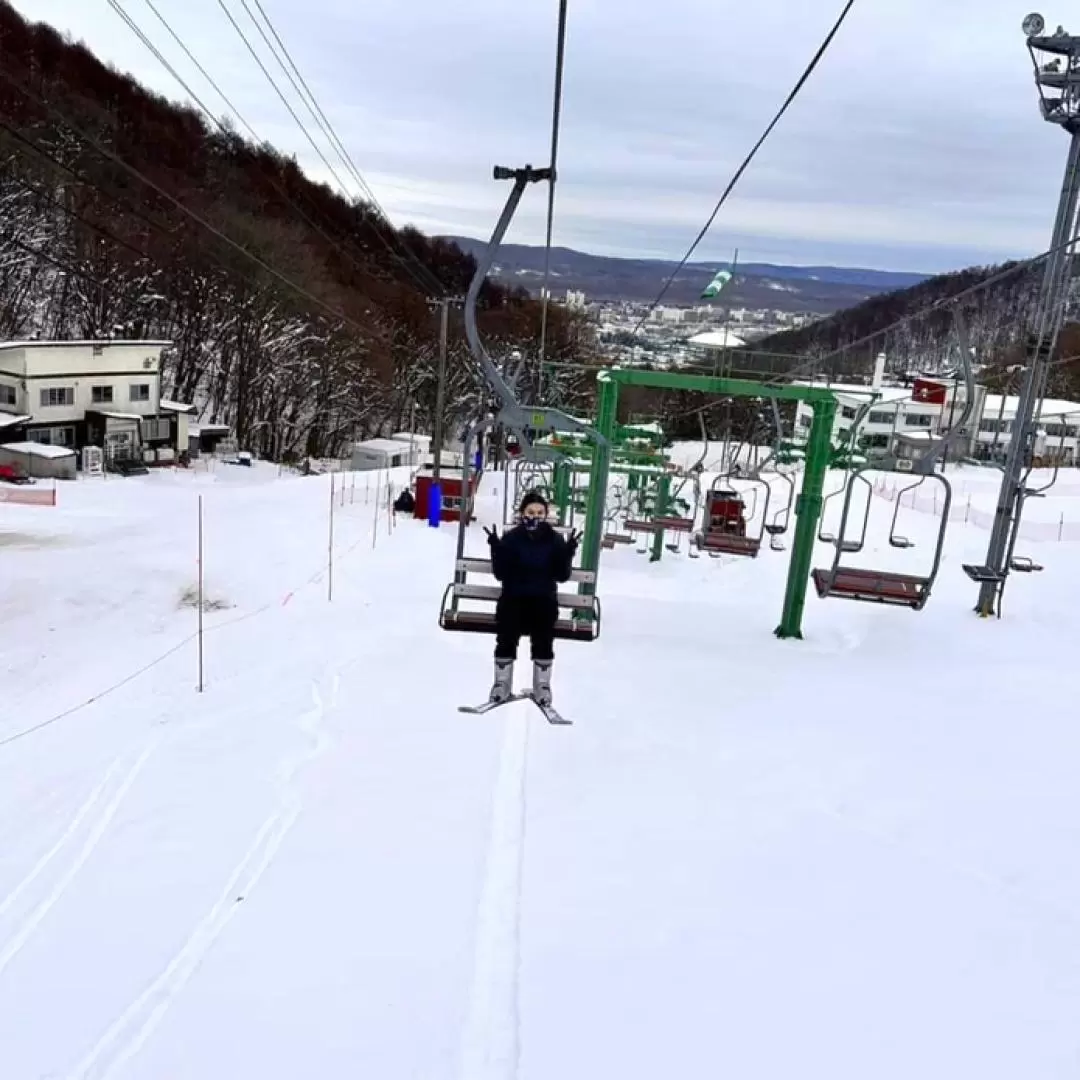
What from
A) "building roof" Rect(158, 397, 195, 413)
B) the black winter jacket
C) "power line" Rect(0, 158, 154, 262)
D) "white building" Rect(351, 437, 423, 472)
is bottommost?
"white building" Rect(351, 437, 423, 472)

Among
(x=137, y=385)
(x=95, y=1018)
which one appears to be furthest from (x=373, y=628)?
(x=137, y=385)

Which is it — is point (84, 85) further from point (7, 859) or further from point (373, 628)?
point (7, 859)

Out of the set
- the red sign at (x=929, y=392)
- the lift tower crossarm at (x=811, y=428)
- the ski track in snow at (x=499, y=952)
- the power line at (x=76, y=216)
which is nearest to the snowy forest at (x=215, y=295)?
the power line at (x=76, y=216)

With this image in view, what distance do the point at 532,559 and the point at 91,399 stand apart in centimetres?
3432

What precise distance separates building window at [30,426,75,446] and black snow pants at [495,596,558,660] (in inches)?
1291

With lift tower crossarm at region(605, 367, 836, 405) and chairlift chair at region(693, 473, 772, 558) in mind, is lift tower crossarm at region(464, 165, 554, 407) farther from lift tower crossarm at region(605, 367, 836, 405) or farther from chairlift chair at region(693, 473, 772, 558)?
chairlift chair at region(693, 473, 772, 558)

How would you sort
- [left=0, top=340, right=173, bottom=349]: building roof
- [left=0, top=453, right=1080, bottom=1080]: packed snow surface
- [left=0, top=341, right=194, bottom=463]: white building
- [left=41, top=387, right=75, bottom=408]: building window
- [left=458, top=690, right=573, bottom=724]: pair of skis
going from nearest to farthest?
[left=0, top=453, right=1080, bottom=1080]: packed snow surface < [left=458, top=690, right=573, bottom=724]: pair of skis < [left=0, top=340, right=173, bottom=349]: building roof < [left=0, top=341, right=194, bottom=463]: white building < [left=41, top=387, right=75, bottom=408]: building window

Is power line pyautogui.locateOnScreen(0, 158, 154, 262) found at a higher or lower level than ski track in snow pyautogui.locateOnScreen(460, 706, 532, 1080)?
higher

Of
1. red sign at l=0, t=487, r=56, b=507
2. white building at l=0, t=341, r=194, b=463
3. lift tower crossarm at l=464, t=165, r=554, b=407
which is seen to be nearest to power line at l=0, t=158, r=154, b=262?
lift tower crossarm at l=464, t=165, r=554, b=407

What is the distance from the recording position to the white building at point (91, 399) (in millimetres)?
33438

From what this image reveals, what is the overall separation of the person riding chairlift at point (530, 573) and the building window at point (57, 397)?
3302 cm

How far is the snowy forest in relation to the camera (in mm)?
44156

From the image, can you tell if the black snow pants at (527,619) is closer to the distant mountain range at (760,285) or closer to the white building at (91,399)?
the distant mountain range at (760,285)

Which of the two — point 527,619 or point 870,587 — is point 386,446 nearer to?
point 870,587
